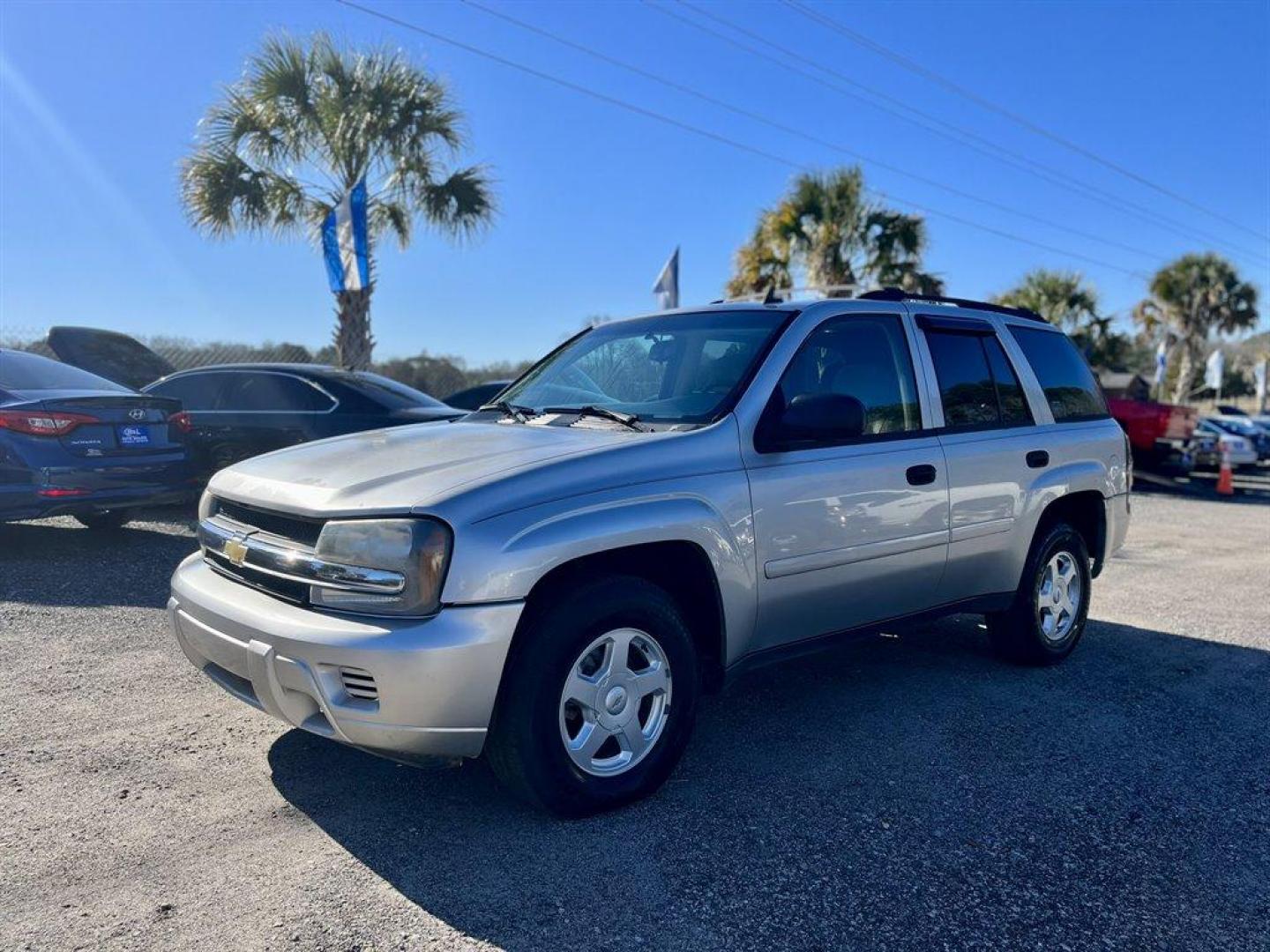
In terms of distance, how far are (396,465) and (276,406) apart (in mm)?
5855

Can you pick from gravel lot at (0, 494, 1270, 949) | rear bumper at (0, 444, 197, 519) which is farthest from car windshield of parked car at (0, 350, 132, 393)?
gravel lot at (0, 494, 1270, 949)

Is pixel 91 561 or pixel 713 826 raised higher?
pixel 91 561

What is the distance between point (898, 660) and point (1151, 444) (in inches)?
523

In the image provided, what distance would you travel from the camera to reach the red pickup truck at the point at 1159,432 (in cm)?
1592

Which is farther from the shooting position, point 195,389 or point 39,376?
point 195,389

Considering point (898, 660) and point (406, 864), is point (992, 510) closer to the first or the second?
point (898, 660)

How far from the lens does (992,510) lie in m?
4.61

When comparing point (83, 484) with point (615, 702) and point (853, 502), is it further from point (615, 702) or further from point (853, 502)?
point (853, 502)

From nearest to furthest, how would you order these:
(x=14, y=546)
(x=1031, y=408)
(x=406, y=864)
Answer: (x=406, y=864) → (x=1031, y=408) → (x=14, y=546)

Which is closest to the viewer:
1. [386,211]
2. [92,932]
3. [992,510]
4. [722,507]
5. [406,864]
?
[92,932]

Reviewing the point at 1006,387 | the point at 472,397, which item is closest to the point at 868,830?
the point at 1006,387

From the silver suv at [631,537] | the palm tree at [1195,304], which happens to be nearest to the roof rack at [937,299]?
the silver suv at [631,537]

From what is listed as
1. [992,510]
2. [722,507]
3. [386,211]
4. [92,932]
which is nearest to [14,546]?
[92,932]

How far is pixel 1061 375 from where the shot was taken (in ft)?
17.6
